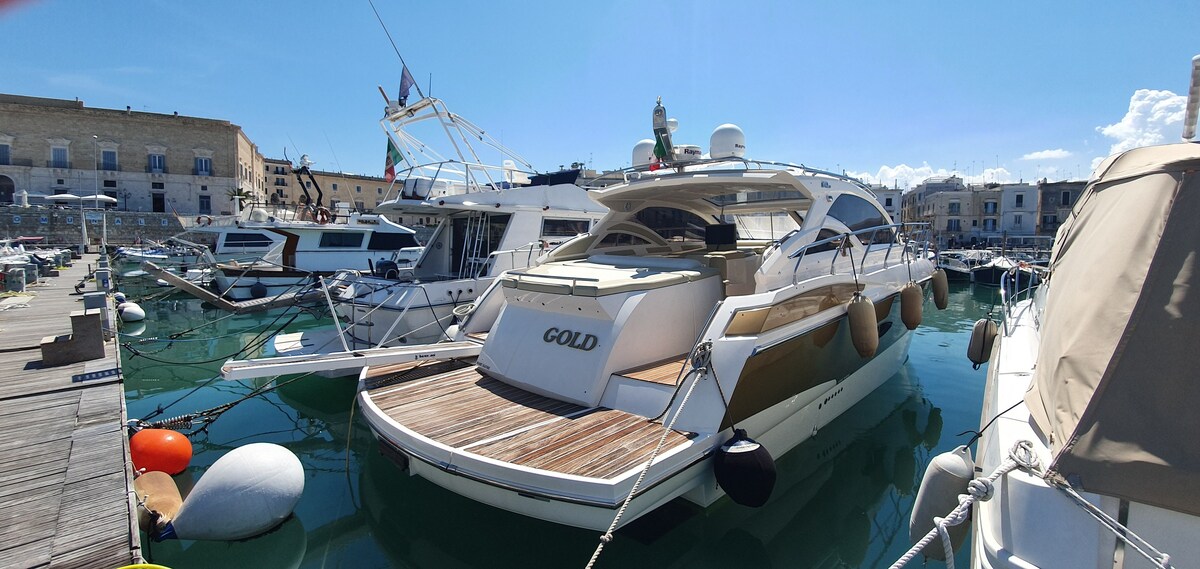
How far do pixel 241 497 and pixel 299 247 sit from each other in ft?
67.3

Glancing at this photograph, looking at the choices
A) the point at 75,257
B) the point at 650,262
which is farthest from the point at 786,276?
the point at 75,257

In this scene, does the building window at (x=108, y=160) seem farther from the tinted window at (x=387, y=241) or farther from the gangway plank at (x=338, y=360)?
the gangway plank at (x=338, y=360)

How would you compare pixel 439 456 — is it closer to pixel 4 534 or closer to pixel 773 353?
pixel 4 534

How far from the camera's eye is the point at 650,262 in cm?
689

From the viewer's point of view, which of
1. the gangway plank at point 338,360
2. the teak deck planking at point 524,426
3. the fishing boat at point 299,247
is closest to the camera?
the teak deck planking at point 524,426

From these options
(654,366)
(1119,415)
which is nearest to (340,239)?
(654,366)

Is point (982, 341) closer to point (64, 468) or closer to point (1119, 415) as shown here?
point (1119, 415)

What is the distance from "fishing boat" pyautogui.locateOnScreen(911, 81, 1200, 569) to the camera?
222cm

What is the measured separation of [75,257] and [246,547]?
3628 cm

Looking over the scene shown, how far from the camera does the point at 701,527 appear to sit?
5.00 metres

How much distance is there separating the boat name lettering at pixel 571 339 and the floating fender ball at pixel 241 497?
266 centimetres

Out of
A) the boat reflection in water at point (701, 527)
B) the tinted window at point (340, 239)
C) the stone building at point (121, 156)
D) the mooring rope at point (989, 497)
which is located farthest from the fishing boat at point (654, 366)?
the stone building at point (121, 156)

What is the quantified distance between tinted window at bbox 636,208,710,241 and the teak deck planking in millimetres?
4407

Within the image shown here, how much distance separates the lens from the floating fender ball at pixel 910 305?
7965mm
